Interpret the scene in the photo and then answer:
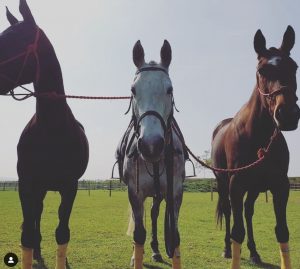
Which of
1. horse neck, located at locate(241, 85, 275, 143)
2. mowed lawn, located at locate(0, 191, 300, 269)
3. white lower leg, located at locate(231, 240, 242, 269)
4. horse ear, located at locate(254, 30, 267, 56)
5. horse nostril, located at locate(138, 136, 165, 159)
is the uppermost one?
horse ear, located at locate(254, 30, 267, 56)

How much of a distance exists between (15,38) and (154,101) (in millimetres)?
2209

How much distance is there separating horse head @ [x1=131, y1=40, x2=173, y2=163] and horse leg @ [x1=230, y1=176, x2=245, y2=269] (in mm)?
1805

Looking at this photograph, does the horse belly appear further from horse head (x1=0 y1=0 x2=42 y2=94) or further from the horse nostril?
the horse nostril

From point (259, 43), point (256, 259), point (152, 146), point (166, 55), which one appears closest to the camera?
point (152, 146)

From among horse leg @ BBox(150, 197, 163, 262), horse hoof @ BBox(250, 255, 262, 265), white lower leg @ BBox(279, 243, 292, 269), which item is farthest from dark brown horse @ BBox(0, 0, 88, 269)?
horse hoof @ BBox(250, 255, 262, 265)

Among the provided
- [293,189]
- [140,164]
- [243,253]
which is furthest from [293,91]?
[293,189]

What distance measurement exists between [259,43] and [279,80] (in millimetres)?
859

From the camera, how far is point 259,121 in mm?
5598

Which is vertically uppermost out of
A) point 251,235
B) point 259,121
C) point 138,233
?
point 259,121

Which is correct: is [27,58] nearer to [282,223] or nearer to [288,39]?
[288,39]

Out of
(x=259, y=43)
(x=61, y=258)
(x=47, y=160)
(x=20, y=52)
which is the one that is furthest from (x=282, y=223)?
(x=20, y=52)

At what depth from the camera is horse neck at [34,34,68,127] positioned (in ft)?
17.0

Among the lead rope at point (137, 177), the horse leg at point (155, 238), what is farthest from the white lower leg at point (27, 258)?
the horse leg at point (155, 238)

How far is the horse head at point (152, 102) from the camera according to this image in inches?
149
